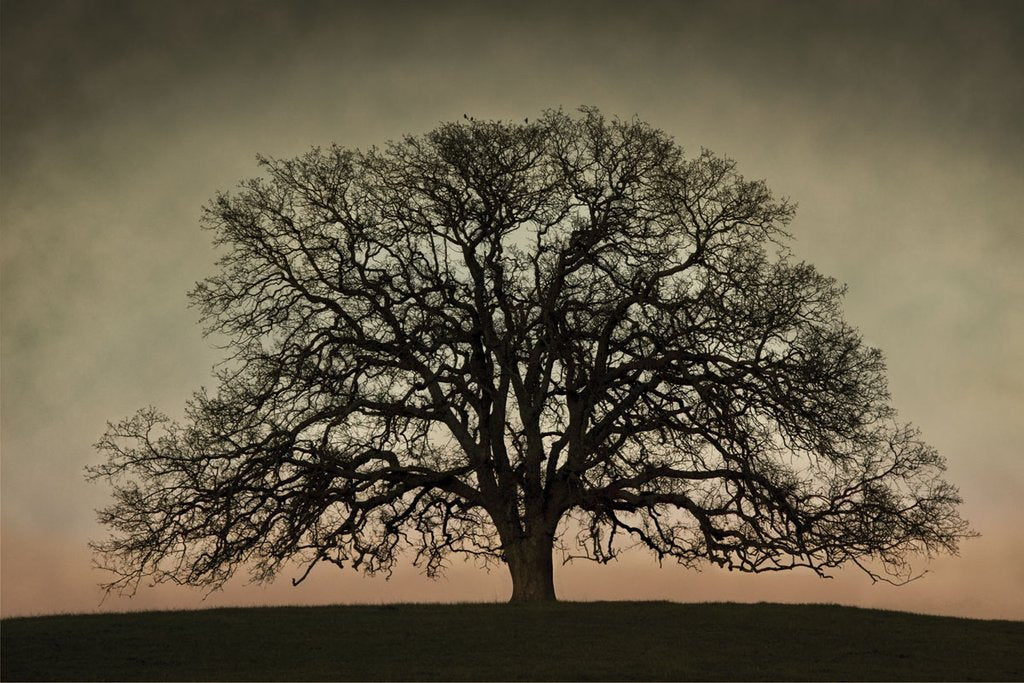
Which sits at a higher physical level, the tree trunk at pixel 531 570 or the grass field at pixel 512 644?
the tree trunk at pixel 531 570

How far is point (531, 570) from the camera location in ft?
81.8

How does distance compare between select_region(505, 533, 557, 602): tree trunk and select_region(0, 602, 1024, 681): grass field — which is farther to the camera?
select_region(505, 533, 557, 602): tree trunk

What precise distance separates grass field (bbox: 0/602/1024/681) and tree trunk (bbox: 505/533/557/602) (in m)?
0.89

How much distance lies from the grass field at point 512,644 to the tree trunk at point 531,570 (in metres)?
0.89

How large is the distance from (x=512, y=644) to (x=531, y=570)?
4568 mm

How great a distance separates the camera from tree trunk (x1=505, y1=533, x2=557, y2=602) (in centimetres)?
2489

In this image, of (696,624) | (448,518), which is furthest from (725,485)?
(448,518)

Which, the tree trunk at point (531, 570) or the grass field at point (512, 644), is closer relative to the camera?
the grass field at point (512, 644)

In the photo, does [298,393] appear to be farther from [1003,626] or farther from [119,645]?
[1003,626]

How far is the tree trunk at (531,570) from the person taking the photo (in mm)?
24891

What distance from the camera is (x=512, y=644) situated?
→ 20.4m

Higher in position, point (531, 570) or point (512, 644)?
point (531, 570)

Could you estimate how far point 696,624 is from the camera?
2275cm

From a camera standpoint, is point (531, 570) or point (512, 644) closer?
point (512, 644)
